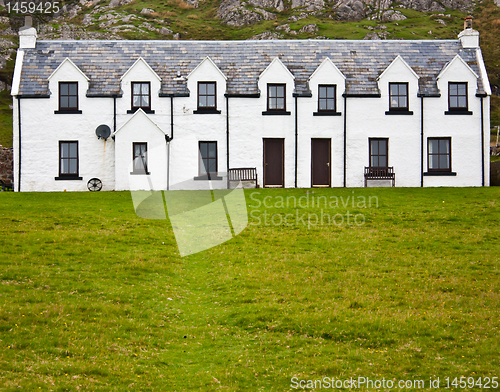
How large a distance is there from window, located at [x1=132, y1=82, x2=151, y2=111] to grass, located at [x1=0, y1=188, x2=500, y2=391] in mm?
13346

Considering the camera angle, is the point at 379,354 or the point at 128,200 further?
the point at 128,200

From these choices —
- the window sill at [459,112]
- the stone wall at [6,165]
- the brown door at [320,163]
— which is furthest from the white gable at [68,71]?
the window sill at [459,112]

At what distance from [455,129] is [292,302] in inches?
1002

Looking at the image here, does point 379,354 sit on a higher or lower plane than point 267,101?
lower

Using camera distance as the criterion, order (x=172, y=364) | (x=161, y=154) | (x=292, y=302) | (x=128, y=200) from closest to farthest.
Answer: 1. (x=172, y=364)
2. (x=292, y=302)
3. (x=128, y=200)
4. (x=161, y=154)

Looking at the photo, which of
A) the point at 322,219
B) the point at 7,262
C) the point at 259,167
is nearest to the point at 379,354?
the point at 7,262

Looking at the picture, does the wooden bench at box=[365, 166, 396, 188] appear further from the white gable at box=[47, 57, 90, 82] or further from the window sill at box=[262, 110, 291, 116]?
the white gable at box=[47, 57, 90, 82]

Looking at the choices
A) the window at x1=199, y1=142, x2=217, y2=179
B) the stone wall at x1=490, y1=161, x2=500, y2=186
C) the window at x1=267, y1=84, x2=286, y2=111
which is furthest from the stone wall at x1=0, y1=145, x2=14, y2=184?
the stone wall at x1=490, y1=161, x2=500, y2=186

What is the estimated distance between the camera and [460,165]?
111 feet

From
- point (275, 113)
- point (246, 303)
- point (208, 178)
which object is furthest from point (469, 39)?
point (246, 303)

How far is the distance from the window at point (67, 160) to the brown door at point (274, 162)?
11.9 m

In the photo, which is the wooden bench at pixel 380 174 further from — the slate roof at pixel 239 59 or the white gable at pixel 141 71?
the white gable at pixel 141 71

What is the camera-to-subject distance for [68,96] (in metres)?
32.9

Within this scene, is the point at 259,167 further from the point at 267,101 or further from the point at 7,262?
the point at 7,262
